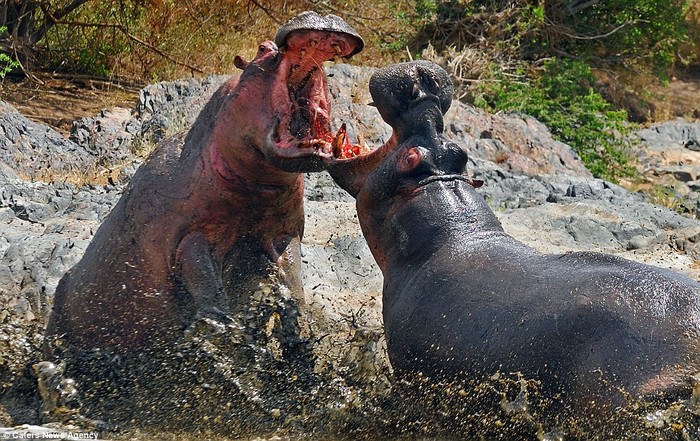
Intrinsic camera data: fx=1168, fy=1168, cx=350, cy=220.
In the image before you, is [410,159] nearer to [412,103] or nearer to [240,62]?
[412,103]

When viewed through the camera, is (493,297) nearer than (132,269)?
Yes

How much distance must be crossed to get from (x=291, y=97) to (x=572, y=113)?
35.8 ft

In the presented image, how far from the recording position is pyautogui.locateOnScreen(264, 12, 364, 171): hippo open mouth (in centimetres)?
540

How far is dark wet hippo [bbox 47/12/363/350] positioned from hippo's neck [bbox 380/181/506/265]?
1.57 feet

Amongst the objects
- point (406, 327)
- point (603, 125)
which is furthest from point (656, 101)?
point (406, 327)

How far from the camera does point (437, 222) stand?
5309mm

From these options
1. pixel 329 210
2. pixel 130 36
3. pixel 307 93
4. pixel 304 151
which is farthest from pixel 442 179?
pixel 130 36

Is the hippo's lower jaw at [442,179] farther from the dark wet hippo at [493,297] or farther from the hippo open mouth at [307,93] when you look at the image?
the hippo open mouth at [307,93]

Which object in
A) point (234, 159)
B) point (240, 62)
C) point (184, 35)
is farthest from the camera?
point (184, 35)

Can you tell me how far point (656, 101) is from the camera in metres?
19.5

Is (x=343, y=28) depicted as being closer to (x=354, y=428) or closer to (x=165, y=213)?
(x=165, y=213)

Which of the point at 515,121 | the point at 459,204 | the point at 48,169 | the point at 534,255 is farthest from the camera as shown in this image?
the point at 515,121

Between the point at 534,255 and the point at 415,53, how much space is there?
12439mm

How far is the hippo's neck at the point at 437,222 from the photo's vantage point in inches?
208
